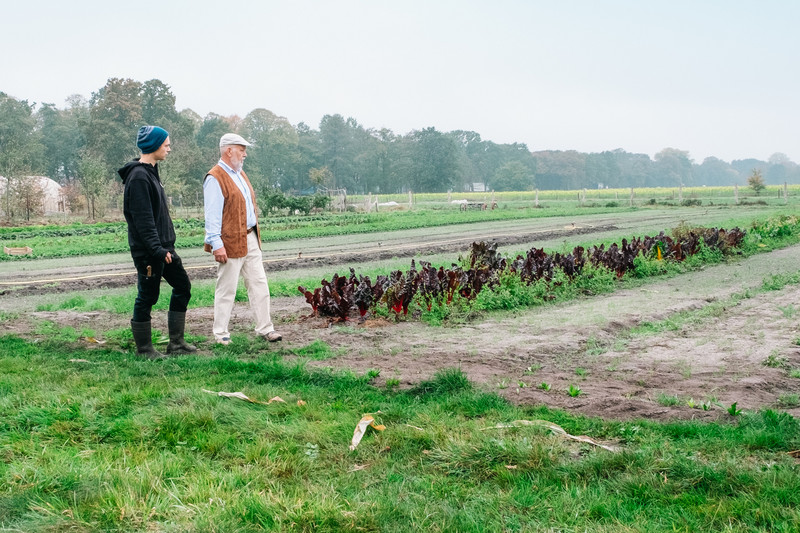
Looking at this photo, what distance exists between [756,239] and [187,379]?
49.6 ft

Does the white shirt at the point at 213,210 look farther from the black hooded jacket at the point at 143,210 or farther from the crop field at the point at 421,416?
the crop field at the point at 421,416

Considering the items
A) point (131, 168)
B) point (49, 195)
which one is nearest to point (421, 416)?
point (131, 168)

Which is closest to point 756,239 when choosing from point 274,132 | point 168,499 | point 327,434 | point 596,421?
point 596,421

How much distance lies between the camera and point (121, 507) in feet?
10.1

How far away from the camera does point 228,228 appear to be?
714 centimetres

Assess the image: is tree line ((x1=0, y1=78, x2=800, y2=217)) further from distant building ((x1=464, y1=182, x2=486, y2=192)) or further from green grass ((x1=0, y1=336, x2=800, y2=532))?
green grass ((x1=0, y1=336, x2=800, y2=532))

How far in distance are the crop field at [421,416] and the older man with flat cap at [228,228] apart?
0.35m

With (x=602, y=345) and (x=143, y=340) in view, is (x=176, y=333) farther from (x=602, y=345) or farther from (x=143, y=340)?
(x=602, y=345)

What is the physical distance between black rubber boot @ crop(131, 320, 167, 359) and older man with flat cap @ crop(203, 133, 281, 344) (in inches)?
26.9

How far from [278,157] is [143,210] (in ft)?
296

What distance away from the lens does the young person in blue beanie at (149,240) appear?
6.48 metres

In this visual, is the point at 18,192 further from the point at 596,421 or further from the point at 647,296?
the point at 596,421

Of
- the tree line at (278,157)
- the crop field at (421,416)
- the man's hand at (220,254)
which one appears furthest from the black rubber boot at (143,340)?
the tree line at (278,157)

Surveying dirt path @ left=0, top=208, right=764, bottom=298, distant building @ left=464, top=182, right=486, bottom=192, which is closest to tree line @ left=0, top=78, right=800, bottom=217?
distant building @ left=464, top=182, right=486, bottom=192
